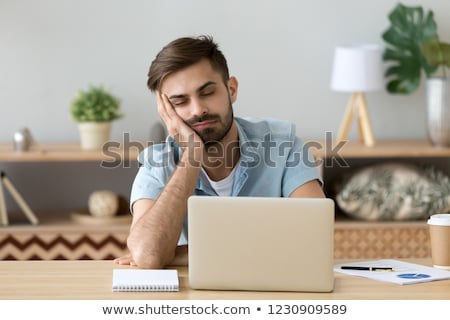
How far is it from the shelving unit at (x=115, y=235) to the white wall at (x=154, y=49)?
346 mm

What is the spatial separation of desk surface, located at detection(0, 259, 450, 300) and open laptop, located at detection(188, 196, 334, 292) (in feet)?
0.09

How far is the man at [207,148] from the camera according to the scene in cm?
249

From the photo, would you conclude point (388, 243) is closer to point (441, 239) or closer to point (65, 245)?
point (65, 245)

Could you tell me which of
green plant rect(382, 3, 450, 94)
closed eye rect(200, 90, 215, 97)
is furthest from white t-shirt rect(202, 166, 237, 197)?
green plant rect(382, 3, 450, 94)

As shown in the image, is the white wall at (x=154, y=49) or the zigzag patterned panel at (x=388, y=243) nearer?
the zigzag patterned panel at (x=388, y=243)

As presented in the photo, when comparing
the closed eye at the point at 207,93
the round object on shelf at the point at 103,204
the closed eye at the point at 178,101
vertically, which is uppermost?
A: the closed eye at the point at 207,93

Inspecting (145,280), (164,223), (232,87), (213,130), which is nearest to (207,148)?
(213,130)

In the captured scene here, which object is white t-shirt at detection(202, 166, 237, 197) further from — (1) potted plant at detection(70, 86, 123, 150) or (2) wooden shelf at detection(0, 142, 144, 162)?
(1) potted plant at detection(70, 86, 123, 150)

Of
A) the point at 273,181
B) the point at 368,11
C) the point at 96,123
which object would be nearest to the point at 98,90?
the point at 96,123

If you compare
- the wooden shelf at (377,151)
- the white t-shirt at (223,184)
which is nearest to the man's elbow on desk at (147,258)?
the white t-shirt at (223,184)

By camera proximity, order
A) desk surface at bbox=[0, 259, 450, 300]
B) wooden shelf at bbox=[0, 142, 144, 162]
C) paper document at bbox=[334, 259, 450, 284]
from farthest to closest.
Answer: wooden shelf at bbox=[0, 142, 144, 162] → paper document at bbox=[334, 259, 450, 284] → desk surface at bbox=[0, 259, 450, 300]

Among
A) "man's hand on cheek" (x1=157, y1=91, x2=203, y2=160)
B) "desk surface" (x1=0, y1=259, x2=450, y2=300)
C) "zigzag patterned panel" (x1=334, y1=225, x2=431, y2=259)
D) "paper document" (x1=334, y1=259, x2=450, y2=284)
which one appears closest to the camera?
"desk surface" (x1=0, y1=259, x2=450, y2=300)

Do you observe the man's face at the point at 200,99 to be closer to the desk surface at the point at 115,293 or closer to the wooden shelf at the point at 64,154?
the desk surface at the point at 115,293

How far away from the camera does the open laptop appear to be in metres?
1.88
